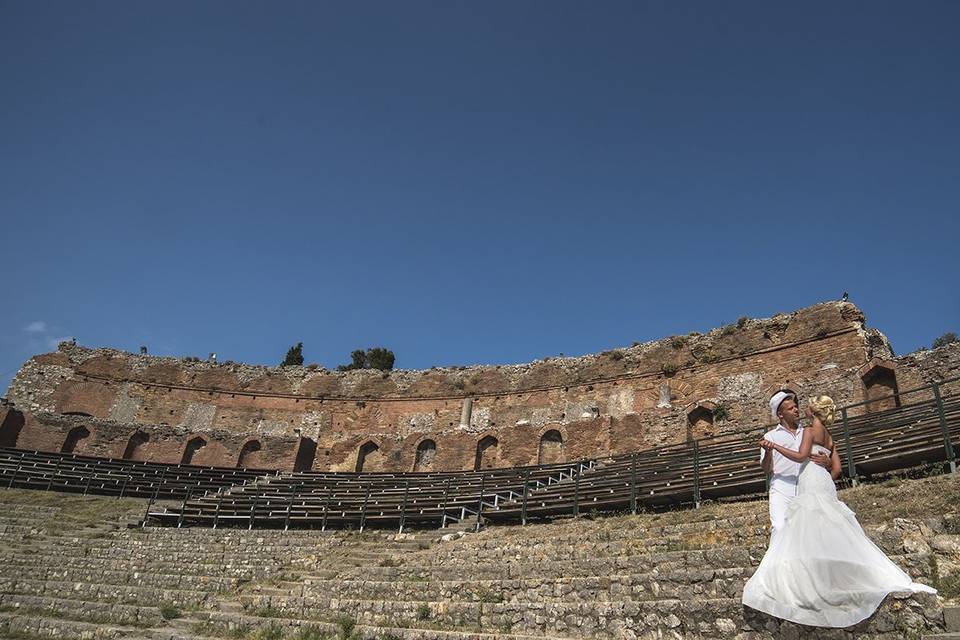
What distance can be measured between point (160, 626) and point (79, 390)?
90.4 ft

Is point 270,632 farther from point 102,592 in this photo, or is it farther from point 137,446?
point 137,446

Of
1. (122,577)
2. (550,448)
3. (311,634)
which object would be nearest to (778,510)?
(311,634)

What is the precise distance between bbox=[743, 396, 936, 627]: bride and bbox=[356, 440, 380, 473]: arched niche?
2747cm

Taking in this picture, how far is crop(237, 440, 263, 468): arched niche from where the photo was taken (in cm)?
3088

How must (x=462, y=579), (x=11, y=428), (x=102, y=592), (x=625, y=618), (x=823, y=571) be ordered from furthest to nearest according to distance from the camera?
(x=11, y=428)
(x=102, y=592)
(x=462, y=579)
(x=625, y=618)
(x=823, y=571)

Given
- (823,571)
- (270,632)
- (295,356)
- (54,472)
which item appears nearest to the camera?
(823,571)

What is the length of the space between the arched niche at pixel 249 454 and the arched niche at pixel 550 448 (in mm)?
14314

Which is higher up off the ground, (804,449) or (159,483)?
(159,483)

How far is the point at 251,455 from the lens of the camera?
102ft

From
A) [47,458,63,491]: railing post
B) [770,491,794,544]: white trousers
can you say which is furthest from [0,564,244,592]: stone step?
[770,491,794,544]: white trousers

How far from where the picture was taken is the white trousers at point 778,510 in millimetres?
5055

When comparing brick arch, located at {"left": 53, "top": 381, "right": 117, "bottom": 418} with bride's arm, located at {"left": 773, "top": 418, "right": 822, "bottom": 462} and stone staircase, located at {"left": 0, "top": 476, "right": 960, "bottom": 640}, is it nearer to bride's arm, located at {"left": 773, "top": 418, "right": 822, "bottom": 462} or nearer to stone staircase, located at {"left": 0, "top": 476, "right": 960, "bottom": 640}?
stone staircase, located at {"left": 0, "top": 476, "right": 960, "bottom": 640}

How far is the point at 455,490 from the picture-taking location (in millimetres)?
19453

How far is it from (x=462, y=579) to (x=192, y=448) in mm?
25691
